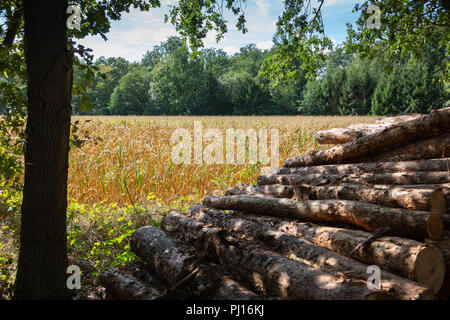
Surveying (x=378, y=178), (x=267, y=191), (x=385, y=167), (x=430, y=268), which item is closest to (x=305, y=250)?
(x=430, y=268)

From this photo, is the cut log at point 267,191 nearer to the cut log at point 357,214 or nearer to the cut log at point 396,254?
the cut log at point 357,214

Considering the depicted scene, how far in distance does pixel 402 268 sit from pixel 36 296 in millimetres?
3073

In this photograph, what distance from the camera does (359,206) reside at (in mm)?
3393

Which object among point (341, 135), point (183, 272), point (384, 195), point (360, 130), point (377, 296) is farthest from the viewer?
point (341, 135)

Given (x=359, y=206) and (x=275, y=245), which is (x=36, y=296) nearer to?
(x=275, y=245)

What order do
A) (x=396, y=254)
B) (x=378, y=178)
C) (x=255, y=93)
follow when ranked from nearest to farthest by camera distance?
(x=396, y=254)
(x=378, y=178)
(x=255, y=93)

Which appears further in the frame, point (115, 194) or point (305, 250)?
point (115, 194)

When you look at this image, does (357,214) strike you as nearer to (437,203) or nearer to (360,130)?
(437,203)

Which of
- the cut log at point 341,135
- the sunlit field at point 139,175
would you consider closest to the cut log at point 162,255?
the sunlit field at point 139,175

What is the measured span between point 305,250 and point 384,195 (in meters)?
1.21

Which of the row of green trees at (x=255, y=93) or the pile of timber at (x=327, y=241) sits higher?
the row of green trees at (x=255, y=93)

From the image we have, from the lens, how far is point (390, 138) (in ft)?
15.8

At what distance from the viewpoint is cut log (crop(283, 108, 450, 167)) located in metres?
4.39

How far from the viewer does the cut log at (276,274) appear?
2.27m
